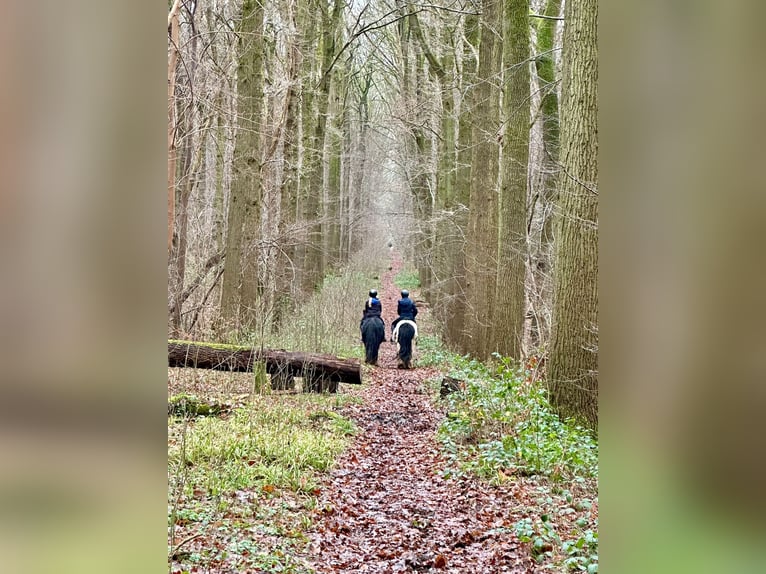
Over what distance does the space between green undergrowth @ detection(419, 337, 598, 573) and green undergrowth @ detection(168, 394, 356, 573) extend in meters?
1.61

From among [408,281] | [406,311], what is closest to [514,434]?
[406,311]

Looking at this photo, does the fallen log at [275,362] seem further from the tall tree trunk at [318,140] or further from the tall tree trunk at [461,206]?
the tall tree trunk at [318,140]

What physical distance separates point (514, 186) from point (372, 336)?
4.86 metres

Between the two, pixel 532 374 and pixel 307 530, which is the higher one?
pixel 532 374

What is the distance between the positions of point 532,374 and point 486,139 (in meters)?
5.50

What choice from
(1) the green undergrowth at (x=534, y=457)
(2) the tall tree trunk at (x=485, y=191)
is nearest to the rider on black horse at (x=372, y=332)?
(2) the tall tree trunk at (x=485, y=191)

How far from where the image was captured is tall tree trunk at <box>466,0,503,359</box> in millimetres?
11883

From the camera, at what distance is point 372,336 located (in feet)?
44.5

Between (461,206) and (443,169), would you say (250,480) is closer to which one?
(461,206)

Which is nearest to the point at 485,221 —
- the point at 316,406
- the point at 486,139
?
the point at 486,139
